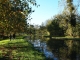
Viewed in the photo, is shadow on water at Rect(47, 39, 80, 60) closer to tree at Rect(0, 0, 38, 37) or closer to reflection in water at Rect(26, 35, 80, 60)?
reflection in water at Rect(26, 35, 80, 60)

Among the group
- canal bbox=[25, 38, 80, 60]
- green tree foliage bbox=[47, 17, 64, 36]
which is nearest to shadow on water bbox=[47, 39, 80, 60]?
canal bbox=[25, 38, 80, 60]

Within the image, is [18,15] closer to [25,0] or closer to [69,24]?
[25,0]

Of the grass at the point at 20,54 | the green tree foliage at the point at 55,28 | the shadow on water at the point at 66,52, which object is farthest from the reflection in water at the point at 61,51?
the green tree foliage at the point at 55,28

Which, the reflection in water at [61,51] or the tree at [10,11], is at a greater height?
the tree at [10,11]

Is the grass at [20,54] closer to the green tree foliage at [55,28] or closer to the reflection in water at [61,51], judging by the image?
the reflection in water at [61,51]

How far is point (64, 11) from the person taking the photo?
97500 mm

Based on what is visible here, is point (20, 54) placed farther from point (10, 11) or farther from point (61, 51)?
point (61, 51)

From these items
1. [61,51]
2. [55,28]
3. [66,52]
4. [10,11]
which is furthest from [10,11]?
[55,28]

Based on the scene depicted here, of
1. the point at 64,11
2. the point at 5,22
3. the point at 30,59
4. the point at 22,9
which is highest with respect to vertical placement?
the point at 64,11

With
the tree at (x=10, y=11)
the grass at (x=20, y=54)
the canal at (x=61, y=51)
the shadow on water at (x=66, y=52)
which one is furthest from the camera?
the canal at (x=61, y=51)

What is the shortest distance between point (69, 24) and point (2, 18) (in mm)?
79857

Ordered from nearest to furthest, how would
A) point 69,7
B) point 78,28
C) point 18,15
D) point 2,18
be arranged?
point 2,18 → point 18,15 → point 69,7 → point 78,28

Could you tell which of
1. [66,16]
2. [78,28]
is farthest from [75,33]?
[66,16]

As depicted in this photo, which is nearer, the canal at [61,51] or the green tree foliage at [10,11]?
the green tree foliage at [10,11]
